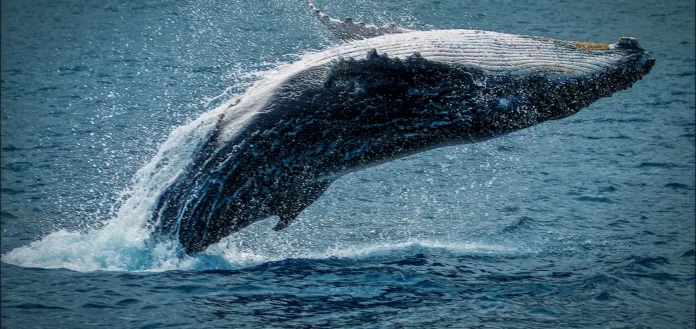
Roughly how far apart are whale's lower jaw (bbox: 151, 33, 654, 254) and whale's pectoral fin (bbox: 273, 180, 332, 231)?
0.03 metres

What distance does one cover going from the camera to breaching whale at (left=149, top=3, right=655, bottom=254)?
984 centimetres

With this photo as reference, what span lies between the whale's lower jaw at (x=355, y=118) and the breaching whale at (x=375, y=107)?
0.01 meters

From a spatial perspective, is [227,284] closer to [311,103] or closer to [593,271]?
[311,103]

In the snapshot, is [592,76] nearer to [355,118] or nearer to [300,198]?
[355,118]

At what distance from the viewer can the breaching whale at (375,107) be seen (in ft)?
32.3

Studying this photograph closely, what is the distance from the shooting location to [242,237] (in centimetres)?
1230

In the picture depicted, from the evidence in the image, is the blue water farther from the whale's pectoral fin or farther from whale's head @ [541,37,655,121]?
whale's head @ [541,37,655,121]

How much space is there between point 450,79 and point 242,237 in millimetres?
4277

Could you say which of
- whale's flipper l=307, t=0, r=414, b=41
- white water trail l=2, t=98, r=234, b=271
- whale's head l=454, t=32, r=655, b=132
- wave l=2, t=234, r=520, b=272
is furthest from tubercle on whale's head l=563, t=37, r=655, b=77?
white water trail l=2, t=98, r=234, b=271

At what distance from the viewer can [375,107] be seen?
9.84 metres

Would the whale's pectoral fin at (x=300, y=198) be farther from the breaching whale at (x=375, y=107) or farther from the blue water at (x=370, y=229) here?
the blue water at (x=370, y=229)

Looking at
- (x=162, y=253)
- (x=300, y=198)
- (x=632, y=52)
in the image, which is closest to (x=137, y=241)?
(x=162, y=253)

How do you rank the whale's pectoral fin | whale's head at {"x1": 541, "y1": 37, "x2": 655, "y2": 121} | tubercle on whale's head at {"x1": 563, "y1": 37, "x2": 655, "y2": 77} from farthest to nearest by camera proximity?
the whale's pectoral fin, tubercle on whale's head at {"x1": 563, "y1": 37, "x2": 655, "y2": 77}, whale's head at {"x1": 541, "y1": 37, "x2": 655, "y2": 121}

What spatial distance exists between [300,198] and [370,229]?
2844 millimetres
